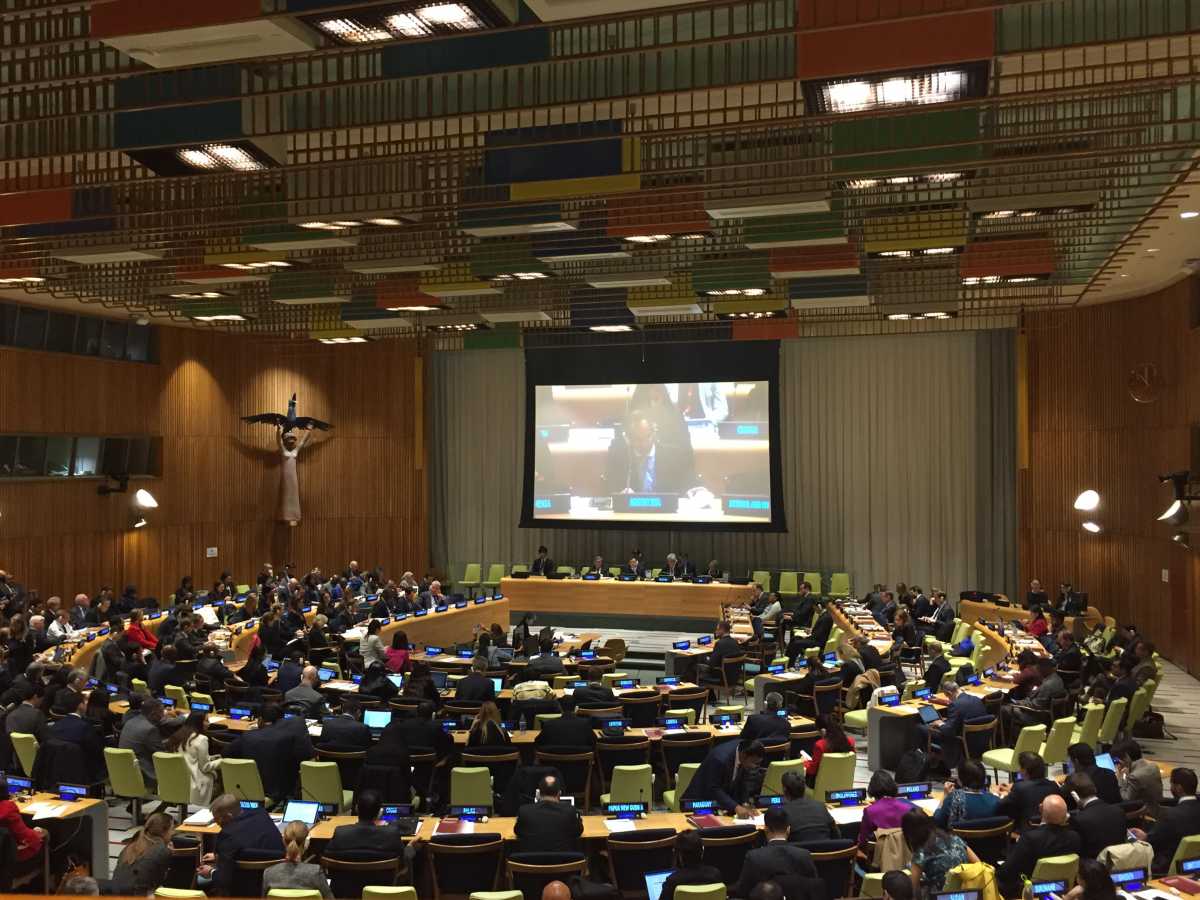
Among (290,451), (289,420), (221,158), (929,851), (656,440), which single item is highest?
(221,158)

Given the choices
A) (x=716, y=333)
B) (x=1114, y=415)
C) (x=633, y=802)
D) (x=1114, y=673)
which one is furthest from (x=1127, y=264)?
(x=633, y=802)

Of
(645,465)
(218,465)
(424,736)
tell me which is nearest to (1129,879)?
(424,736)

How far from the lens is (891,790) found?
8.04 metres

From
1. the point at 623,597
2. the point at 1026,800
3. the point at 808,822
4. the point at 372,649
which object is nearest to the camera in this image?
the point at 808,822

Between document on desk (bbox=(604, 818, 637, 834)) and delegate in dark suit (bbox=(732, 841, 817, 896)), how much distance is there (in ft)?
3.95

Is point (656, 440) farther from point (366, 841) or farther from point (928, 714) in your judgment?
point (366, 841)

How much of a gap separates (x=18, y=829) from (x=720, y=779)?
17.0ft

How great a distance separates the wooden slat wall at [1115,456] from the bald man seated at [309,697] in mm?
13415

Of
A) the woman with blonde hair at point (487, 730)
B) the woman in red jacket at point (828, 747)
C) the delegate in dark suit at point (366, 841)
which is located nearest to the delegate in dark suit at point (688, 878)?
the delegate in dark suit at point (366, 841)

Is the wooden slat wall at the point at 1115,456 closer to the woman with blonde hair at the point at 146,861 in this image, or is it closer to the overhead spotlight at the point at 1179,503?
the overhead spotlight at the point at 1179,503

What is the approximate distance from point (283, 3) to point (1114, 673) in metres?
11.8

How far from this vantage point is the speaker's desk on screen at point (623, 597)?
22.7 m

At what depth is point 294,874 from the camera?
6844 millimetres

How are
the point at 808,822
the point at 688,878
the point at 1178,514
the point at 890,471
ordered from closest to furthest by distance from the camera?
the point at 688,878
the point at 808,822
the point at 1178,514
the point at 890,471
